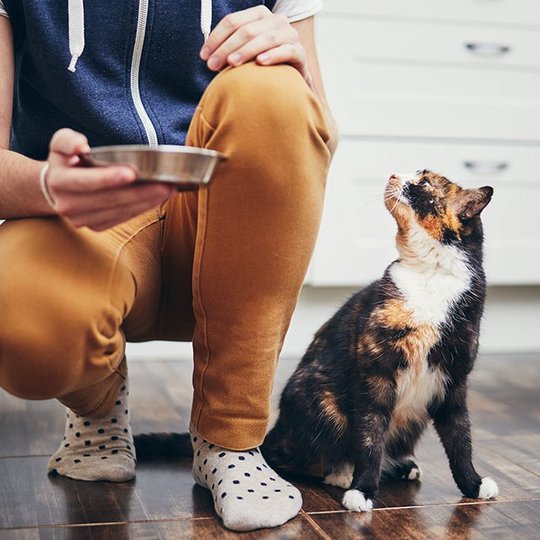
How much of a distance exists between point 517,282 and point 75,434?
5.06 ft

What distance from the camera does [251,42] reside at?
117cm

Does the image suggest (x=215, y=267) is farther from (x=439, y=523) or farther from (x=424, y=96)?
(x=424, y=96)

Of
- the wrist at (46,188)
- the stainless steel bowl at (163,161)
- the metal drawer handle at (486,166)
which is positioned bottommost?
the metal drawer handle at (486,166)

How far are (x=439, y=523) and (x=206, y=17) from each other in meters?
0.75

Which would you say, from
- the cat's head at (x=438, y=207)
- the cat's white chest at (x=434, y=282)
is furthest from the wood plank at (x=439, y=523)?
the cat's head at (x=438, y=207)

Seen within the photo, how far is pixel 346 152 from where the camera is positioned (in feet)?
8.09

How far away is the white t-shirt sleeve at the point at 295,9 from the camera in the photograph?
141cm

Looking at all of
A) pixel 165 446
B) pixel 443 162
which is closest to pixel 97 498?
pixel 165 446

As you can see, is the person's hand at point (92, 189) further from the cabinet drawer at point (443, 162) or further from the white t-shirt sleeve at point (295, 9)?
the cabinet drawer at point (443, 162)

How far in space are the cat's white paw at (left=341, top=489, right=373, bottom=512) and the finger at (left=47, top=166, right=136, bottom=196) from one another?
0.58 m

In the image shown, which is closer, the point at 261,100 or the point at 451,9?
the point at 261,100

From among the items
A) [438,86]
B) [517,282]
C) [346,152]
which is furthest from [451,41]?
[517,282]

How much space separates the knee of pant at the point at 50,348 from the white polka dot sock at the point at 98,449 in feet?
0.90

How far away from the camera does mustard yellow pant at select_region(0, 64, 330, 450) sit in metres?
1.10
